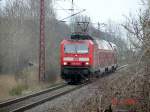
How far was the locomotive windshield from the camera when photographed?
2938 centimetres

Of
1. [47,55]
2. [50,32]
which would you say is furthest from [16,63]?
[50,32]

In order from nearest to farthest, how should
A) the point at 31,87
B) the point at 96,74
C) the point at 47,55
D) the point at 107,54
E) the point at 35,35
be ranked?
the point at 31,87 → the point at 96,74 → the point at 107,54 → the point at 47,55 → the point at 35,35

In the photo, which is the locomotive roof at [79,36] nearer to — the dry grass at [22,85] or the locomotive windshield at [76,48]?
the locomotive windshield at [76,48]

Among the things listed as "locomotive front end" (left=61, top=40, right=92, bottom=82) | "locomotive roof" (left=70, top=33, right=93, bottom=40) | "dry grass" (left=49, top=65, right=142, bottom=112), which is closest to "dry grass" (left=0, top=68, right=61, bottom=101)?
"locomotive front end" (left=61, top=40, right=92, bottom=82)

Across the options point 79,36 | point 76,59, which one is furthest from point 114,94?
point 79,36

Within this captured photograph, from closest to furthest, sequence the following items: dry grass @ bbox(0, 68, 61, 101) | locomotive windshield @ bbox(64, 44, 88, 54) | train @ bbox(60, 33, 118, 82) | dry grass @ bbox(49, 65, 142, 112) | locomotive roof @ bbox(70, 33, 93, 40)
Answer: dry grass @ bbox(49, 65, 142, 112), dry grass @ bbox(0, 68, 61, 101), train @ bbox(60, 33, 118, 82), locomotive windshield @ bbox(64, 44, 88, 54), locomotive roof @ bbox(70, 33, 93, 40)

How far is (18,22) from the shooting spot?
4247cm

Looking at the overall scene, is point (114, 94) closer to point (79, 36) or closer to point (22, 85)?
point (22, 85)

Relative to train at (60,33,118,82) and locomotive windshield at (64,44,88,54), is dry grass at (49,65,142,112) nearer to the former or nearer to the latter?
train at (60,33,118,82)

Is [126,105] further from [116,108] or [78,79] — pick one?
[78,79]

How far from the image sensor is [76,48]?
29.5 m

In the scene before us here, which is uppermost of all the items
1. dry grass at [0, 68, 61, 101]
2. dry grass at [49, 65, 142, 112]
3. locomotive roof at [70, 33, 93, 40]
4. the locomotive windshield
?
locomotive roof at [70, 33, 93, 40]

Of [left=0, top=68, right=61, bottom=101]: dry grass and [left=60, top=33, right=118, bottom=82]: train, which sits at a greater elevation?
[left=60, top=33, right=118, bottom=82]: train

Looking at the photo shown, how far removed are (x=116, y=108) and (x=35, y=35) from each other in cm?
3340
